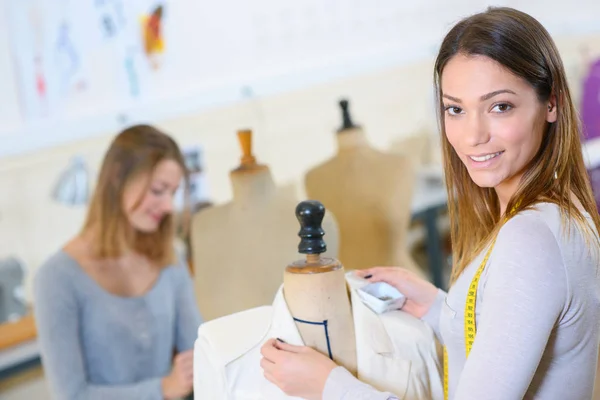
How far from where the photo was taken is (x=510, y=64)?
1045 mm

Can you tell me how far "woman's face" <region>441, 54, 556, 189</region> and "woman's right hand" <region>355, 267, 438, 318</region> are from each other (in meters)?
0.27

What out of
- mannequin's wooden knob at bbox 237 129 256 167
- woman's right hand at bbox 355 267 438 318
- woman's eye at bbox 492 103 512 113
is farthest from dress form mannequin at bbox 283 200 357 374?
mannequin's wooden knob at bbox 237 129 256 167

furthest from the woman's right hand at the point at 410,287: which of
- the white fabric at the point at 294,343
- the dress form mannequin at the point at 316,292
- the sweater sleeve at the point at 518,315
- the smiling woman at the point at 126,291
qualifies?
the smiling woman at the point at 126,291

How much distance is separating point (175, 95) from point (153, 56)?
110 mm

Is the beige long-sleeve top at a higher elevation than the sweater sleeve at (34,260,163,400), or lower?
higher

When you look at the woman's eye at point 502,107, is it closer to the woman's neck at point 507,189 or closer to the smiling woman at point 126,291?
the woman's neck at point 507,189

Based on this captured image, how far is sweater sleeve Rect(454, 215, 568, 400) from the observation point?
3.12 ft

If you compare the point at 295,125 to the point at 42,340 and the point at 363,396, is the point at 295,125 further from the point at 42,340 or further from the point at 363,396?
the point at 363,396

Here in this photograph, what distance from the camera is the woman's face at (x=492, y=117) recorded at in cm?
106

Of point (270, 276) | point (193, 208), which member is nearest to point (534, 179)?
point (270, 276)

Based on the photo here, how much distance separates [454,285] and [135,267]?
2.32 feet

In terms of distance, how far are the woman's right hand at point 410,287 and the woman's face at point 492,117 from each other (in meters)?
0.27

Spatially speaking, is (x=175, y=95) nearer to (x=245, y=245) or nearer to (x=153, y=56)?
(x=153, y=56)

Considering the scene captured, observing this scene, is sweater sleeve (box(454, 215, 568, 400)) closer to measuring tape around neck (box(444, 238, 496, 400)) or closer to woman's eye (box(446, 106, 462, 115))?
measuring tape around neck (box(444, 238, 496, 400))
